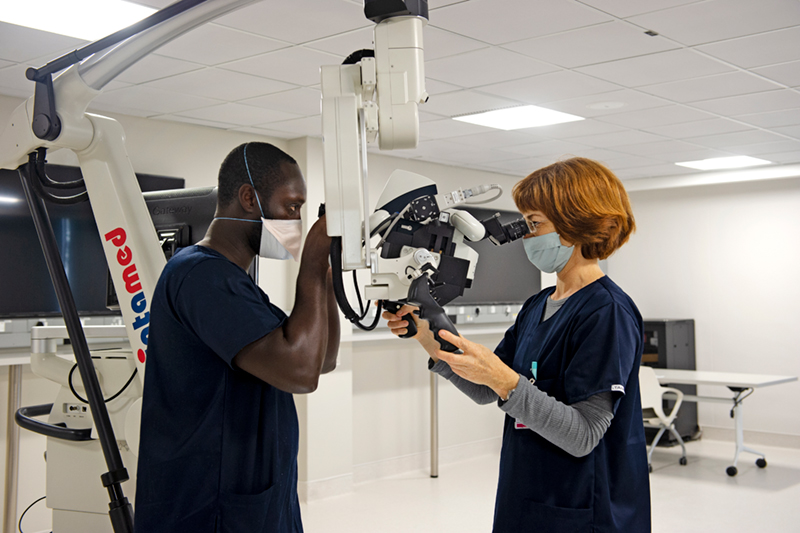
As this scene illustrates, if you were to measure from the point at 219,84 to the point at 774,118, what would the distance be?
3375 mm

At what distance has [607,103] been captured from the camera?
3.98 metres

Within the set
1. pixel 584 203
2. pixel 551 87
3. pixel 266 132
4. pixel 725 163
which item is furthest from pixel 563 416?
pixel 725 163

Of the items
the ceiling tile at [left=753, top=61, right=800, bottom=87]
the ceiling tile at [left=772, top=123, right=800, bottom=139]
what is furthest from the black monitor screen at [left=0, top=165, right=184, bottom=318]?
the ceiling tile at [left=772, top=123, right=800, bottom=139]

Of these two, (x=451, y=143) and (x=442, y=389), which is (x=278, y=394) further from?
(x=442, y=389)

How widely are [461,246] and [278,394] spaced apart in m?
0.46

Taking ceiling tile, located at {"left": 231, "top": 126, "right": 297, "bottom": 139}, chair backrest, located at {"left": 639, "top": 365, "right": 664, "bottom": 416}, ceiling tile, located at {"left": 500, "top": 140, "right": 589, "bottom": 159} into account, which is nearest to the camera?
ceiling tile, located at {"left": 231, "top": 126, "right": 297, "bottom": 139}

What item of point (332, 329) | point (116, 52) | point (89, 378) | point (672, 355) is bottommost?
point (672, 355)

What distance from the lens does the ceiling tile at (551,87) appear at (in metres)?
3.49

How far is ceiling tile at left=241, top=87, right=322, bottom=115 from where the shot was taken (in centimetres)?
370

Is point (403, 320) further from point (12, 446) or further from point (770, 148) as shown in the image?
point (770, 148)

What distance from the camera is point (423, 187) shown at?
140 centimetres

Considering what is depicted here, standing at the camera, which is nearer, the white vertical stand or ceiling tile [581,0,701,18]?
ceiling tile [581,0,701,18]

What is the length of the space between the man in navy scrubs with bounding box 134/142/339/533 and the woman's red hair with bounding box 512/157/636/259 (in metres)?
0.57

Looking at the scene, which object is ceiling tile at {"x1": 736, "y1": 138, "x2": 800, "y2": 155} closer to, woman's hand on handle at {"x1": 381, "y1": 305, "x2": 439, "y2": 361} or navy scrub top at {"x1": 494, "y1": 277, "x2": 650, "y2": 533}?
navy scrub top at {"x1": 494, "y1": 277, "x2": 650, "y2": 533}
